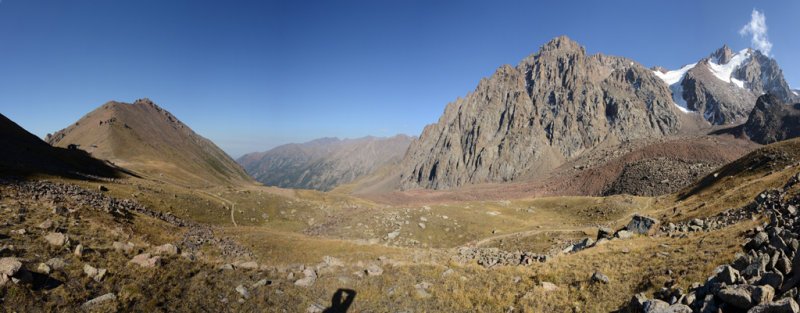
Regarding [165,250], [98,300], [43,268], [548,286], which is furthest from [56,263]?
[548,286]

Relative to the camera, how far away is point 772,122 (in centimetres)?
16700

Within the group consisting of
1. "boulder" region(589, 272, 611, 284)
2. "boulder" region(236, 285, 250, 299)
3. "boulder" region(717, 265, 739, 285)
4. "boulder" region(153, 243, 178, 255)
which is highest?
"boulder" region(717, 265, 739, 285)

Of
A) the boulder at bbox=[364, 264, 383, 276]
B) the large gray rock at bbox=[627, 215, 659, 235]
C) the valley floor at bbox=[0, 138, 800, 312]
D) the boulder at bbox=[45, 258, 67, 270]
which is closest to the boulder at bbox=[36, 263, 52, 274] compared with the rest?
the valley floor at bbox=[0, 138, 800, 312]

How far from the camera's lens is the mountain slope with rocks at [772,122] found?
160875 millimetres

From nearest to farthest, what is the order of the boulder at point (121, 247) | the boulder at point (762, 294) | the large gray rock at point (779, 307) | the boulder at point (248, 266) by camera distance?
the large gray rock at point (779, 307), the boulder at point (762, 294), the boulder at point (121, 247), the boulder at point (248, 266)

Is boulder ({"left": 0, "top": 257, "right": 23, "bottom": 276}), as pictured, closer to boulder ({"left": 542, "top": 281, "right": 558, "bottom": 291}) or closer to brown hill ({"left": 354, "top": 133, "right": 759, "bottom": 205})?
boulder ({"left": 542, "top": 281, "right": 558, "bottom": 291})

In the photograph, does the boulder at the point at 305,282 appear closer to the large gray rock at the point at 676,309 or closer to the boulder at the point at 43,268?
the boulder at the point at 43,268

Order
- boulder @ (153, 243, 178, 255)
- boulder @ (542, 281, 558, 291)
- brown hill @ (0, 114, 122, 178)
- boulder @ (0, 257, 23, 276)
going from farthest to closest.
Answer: brown hill @ (0, 114, 122, 178)
boulder @ (153, 243, 178, 255)
boulder @ (542, 281, 558, 291)
boulder @ (0, 257, 23, 276)

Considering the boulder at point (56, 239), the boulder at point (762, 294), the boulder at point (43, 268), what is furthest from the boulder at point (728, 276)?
the boulder at point (56, 239)

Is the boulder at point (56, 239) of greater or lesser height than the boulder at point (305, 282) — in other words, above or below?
above

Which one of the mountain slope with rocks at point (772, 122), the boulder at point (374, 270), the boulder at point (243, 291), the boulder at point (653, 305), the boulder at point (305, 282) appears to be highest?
the mountain slope with rocks at point (772, 122)

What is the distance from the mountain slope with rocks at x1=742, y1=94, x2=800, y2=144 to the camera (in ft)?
528

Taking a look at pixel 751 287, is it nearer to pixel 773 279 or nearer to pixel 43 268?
pixel 773 279

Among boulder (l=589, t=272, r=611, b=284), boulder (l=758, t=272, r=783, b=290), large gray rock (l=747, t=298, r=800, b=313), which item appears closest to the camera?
large gray rock (l=747, t=298, r=800, b=313)
